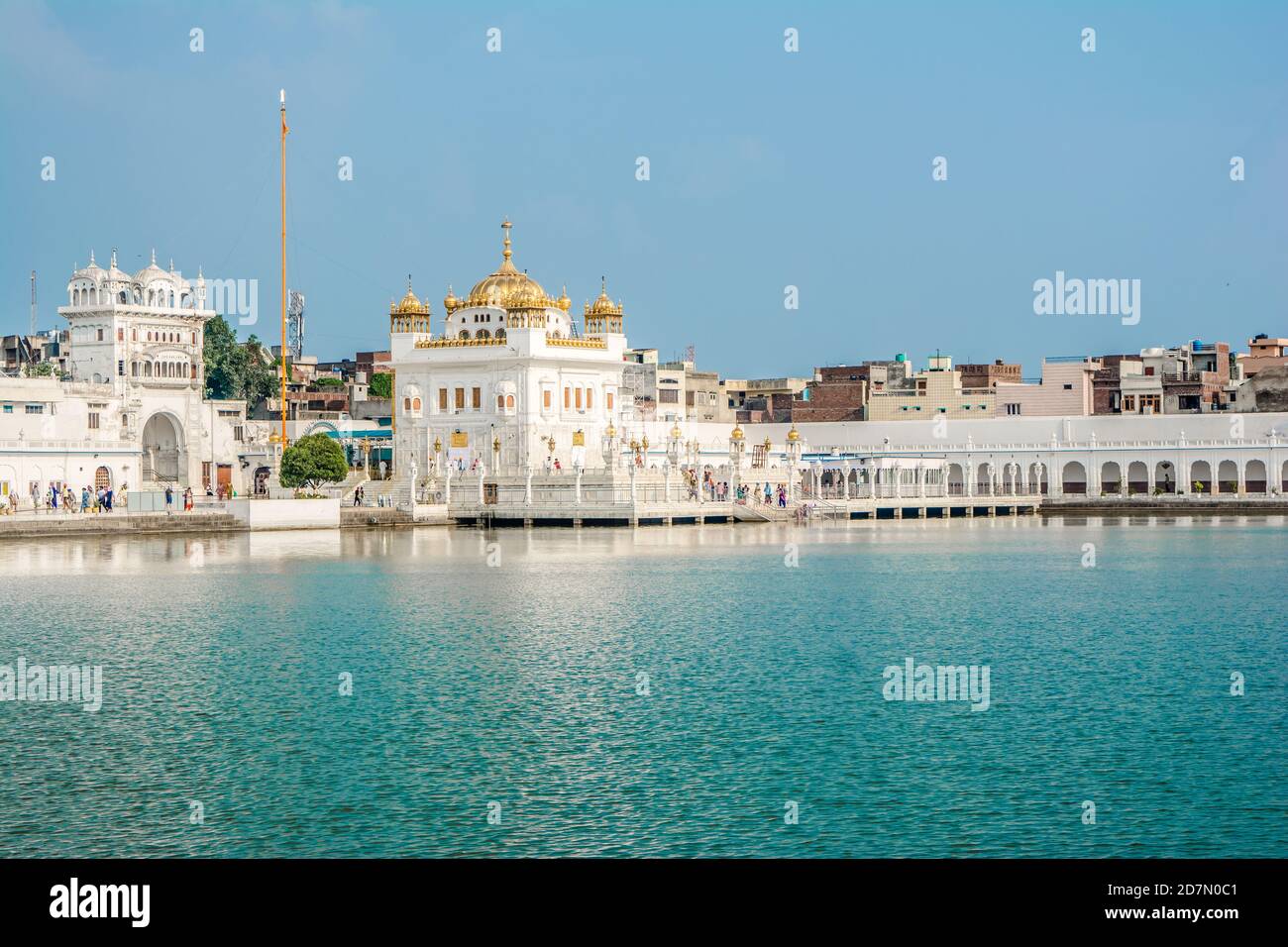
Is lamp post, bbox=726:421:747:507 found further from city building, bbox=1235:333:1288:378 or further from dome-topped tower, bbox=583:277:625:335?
city building, bbox=1235:333:1288:378

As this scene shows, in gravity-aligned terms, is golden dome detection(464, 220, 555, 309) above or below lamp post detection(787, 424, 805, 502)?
above

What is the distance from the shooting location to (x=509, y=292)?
2813 inches

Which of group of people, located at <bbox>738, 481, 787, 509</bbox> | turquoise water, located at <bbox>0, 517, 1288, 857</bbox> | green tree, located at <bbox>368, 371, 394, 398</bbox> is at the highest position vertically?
green tree, located at <bbox>368, 371, 394, 398</bbox>

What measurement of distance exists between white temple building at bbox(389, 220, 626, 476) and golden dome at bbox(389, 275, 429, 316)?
0.14 ft

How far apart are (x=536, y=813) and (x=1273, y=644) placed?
53.2 ft

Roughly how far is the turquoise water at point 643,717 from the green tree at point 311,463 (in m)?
21.4

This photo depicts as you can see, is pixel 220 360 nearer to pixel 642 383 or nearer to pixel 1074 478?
pixel 642 383

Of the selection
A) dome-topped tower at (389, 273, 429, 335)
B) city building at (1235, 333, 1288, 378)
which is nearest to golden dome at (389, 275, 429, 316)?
dome-topped tower at (389, 273, 429, 335)

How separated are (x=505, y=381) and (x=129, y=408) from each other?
1678 cm

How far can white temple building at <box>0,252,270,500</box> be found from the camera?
63.6 metres

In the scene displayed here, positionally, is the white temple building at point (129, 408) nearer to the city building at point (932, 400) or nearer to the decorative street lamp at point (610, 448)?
the decorative street lamp at point (610, 448)

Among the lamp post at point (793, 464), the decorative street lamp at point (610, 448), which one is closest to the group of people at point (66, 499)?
the decorative street lamp at point (610, 448)
